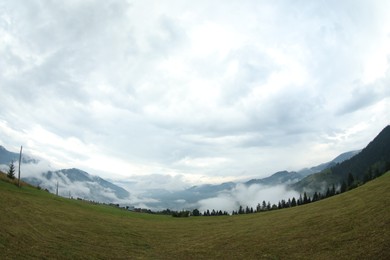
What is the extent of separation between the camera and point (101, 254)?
32844mm

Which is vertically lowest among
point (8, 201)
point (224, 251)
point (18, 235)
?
point (224, 251)

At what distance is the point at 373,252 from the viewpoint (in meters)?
26.7

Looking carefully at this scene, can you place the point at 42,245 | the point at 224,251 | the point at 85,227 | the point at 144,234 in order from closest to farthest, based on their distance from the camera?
the point at 42,245
the point at 224,251
the point at 85,227
the point at 144,234

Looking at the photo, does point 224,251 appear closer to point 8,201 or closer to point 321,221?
point 321,221

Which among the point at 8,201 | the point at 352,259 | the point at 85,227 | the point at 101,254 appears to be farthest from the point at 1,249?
the point at 352,259

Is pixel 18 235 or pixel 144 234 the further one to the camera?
pixel 144 234

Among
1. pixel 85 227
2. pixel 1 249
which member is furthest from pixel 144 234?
pixel 1 249

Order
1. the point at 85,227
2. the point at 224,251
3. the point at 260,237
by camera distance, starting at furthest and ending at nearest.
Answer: the point at 85,227 < the point at 260,237 < the point at 224,251

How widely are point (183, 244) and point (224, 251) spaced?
870 centimetres

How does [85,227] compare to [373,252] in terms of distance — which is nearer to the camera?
[373,252]


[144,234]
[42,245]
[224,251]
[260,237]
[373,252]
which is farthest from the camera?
[144,234]

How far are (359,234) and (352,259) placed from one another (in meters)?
6.99

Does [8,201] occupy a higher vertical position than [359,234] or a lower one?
higher

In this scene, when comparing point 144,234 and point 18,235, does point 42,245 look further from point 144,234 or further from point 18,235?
point 144,234
